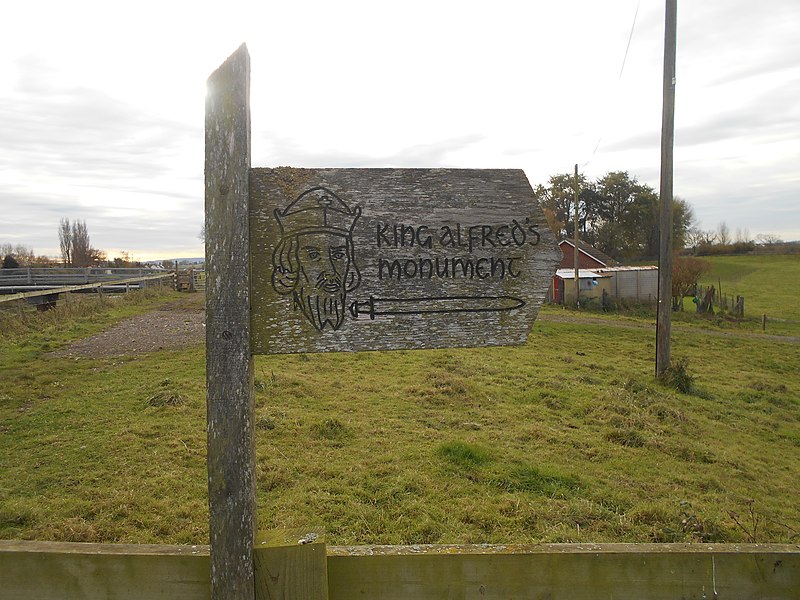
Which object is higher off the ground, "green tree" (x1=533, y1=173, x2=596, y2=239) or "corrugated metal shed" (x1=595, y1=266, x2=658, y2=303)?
"green tree" (x1=533, y1=173, x2=596, y2=239)

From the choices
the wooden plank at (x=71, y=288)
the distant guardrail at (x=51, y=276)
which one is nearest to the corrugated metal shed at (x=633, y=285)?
the wooden plank at (x=71, y=288)

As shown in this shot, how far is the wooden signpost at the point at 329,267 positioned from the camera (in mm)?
1581

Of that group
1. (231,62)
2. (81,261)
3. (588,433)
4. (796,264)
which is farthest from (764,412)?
(81,261)

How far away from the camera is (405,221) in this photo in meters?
1.71

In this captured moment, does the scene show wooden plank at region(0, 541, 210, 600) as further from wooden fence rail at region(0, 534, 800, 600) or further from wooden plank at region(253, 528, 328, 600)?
wooden plank at region(253, 528, 328, 600)

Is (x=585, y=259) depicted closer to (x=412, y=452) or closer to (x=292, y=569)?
(x=412, y=452)

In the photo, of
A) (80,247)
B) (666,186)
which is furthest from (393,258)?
(80,247)

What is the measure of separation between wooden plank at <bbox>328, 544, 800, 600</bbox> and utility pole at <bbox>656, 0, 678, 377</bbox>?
10.3 meters

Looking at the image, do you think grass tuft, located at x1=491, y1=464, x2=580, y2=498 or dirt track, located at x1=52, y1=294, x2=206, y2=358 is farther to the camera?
dirt track, located at x1=52, y1=294, x2=206, y2=358

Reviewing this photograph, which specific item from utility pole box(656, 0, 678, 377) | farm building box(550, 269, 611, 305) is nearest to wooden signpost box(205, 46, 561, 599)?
utility pole box(656, 0, 678, 377)

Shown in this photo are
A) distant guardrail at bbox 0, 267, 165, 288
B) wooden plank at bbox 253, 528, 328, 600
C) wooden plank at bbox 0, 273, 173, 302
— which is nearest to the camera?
wooden plank at bbox 253, 528, 328, 600

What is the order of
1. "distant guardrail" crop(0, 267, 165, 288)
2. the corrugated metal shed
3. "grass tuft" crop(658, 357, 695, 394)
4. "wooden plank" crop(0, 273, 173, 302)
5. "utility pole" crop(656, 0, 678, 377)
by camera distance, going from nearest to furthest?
"grass tuft" crop(658, 357, 695, 394) → "utility pole" crop(656, 0, 678, 377) → "wooden plank" crop(0, 273, 173, 302) → the corrugated metal shed → "distant guardrail" crop(0, 267, 165, 288)

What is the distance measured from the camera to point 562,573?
1642mm

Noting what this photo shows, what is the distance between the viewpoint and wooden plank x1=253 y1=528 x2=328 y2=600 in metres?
1.57
